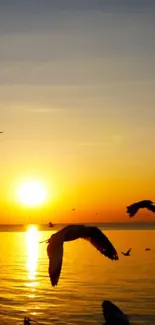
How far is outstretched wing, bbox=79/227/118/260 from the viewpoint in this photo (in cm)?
1591

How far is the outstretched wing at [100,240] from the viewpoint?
626 inches

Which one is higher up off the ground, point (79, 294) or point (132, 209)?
point (132, 209)

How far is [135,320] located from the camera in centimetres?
3978

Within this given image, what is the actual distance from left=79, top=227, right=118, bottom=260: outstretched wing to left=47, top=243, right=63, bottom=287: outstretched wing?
1799 mm

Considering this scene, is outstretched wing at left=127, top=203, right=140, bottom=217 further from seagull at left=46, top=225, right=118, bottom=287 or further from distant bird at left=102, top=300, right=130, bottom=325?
distant bird at left=102, top=300, right=130, bottom=325

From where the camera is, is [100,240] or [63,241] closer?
[63,241]

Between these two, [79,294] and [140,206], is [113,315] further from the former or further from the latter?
[79,294]

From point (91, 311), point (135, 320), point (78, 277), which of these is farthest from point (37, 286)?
point (135, 320)

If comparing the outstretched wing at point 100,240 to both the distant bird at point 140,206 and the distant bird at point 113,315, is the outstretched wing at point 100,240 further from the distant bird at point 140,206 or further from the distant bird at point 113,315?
the distant bird at point 113,315

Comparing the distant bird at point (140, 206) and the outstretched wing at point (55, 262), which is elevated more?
the distant bird at point (140, 206)

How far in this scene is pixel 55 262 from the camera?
1379 centimetres

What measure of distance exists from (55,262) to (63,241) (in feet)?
2.22

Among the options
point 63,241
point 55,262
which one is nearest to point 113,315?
point 63,241

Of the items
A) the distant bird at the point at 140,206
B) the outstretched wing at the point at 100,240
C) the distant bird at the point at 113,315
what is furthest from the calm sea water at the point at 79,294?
the distant bird at the point at 140,206
